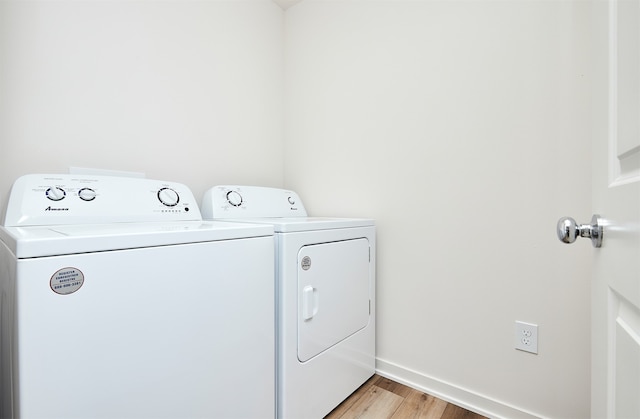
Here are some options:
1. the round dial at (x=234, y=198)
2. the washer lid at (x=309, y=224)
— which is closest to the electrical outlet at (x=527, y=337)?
the washer lid at (x=309, y=224)

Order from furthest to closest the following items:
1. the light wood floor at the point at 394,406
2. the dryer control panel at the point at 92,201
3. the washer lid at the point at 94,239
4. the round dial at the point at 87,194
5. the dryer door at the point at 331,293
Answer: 1. the light wood floor at the point at 394,406
2. the dryer door at the point at 331,293
3. the round dial at the point at 87,194
4. the dryer control panel at the point at 92,201
5. the washer lid at the point at 94,239

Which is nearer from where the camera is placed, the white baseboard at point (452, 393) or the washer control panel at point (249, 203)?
the white baseboard at point (452, 393)

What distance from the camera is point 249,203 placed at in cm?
162

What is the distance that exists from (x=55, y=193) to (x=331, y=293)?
1054mm

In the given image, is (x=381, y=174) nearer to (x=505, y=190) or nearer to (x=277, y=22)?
(x=505, y=190)

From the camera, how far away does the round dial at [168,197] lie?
4.17ft

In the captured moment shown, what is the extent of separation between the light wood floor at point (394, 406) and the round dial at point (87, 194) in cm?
126

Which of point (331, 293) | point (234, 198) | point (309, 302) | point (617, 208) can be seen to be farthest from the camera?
point (234, 198)

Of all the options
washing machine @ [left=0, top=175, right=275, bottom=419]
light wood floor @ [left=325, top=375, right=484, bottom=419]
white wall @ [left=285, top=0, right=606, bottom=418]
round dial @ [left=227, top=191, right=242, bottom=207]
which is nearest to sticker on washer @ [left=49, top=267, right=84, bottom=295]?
washing machine @ [left=0, top=175, right=275, bottom=419]

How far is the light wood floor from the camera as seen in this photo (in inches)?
51.0

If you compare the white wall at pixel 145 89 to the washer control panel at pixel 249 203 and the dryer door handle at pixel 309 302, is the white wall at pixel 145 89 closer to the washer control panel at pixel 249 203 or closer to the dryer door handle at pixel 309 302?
the washer control panel at pixel 249 203

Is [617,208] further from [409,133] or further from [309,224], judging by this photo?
[409,133]

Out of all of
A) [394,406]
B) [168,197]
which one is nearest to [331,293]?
[394,406]

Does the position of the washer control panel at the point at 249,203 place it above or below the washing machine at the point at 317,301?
above
